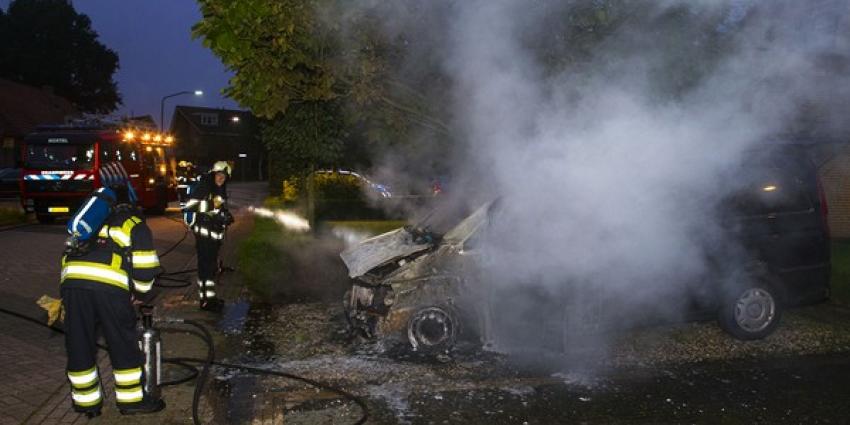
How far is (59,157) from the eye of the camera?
1758 centimetres

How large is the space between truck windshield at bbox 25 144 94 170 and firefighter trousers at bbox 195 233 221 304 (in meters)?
11.7

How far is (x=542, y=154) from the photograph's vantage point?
6.42 metres

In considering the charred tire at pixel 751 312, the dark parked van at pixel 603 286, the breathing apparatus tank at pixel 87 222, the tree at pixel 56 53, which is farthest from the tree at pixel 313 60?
the tree at pixel 56 53

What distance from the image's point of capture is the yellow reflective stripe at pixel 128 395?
15.1ft

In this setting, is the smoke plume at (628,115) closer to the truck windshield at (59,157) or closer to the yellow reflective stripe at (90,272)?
the yellow reflective stripe at (90,272)

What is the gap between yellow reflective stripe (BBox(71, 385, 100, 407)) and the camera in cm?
454

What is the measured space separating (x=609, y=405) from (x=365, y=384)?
1.83 m

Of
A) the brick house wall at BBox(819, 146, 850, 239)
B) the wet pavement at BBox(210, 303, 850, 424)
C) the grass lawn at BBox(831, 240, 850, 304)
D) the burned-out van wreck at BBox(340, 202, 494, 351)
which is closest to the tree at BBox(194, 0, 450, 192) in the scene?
the burned-out van wreck at BBox(340, 202, 494, 351)

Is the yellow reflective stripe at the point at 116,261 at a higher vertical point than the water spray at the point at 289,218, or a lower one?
higher

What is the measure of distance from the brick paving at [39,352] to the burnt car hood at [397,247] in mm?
1679

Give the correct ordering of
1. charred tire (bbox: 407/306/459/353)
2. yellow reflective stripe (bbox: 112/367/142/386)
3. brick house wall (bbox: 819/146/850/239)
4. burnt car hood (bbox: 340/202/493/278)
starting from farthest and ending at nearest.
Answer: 1. brick house wall (bbox: 819/146/850/239)
2. burnt car hood (bbox: 340/202/493/278)
3. charred tire (bbox: 407/306/459/353)
4. yellow reflective stripe (bbox: 112/367/142/386)

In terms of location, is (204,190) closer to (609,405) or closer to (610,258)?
(610,258)

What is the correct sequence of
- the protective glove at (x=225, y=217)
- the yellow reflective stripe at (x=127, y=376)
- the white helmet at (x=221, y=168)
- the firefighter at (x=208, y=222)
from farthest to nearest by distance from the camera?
the white helmet at (x=221, y=168)
the protective glove at (x=225, y=217)
the firefighter at (x=208, y=222)
the yellow reflective stripe at (x=127, y=376)

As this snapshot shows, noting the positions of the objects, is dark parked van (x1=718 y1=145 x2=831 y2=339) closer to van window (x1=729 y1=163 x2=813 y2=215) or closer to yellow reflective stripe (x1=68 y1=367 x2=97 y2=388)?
van window (x1=729 y1=163 x2=813 y2=215)
